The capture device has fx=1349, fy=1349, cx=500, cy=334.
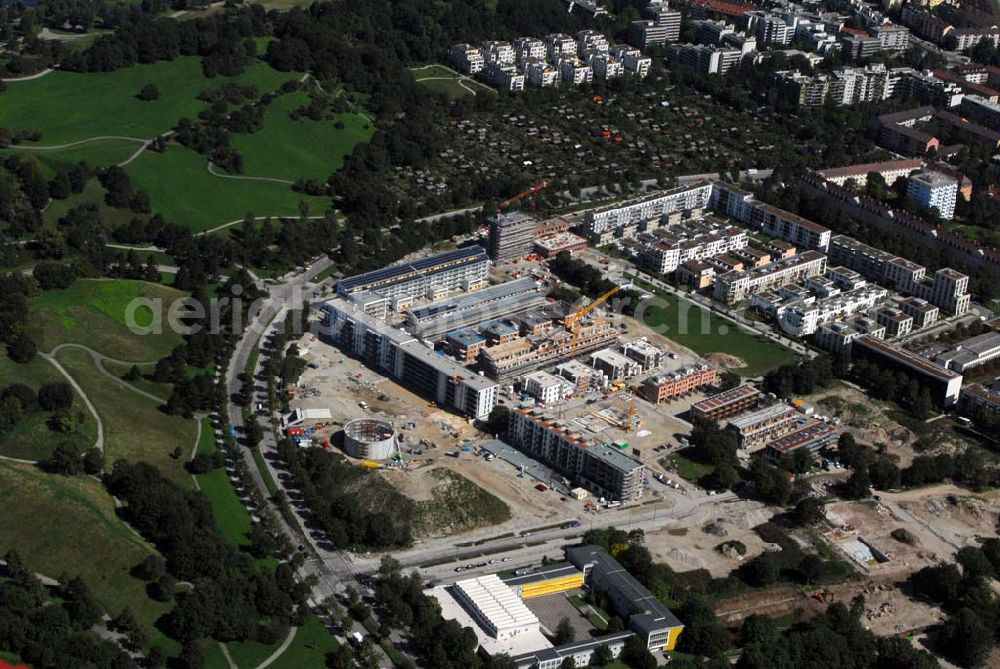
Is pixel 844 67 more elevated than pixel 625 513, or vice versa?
pixel 844 67

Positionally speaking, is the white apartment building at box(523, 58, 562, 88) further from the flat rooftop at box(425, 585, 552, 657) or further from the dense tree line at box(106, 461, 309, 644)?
the flat rooftop at box(425, 585, 552, 657)

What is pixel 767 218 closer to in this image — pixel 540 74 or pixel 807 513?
pixel 540 74

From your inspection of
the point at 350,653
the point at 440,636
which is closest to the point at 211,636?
the point at 350,653

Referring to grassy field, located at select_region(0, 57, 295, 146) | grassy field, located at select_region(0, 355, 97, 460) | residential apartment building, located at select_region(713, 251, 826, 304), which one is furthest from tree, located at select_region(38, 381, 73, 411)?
residential apartment building, located at select_region(713, 251, 826, 304)

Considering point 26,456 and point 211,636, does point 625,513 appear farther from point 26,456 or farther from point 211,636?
point 26,456

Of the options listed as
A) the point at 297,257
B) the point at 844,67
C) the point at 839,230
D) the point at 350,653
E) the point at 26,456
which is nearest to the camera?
the point at 350,653

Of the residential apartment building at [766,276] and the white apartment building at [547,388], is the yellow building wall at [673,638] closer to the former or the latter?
the white apartment building at [547,388]

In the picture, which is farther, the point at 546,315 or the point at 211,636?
the point at 546,315
